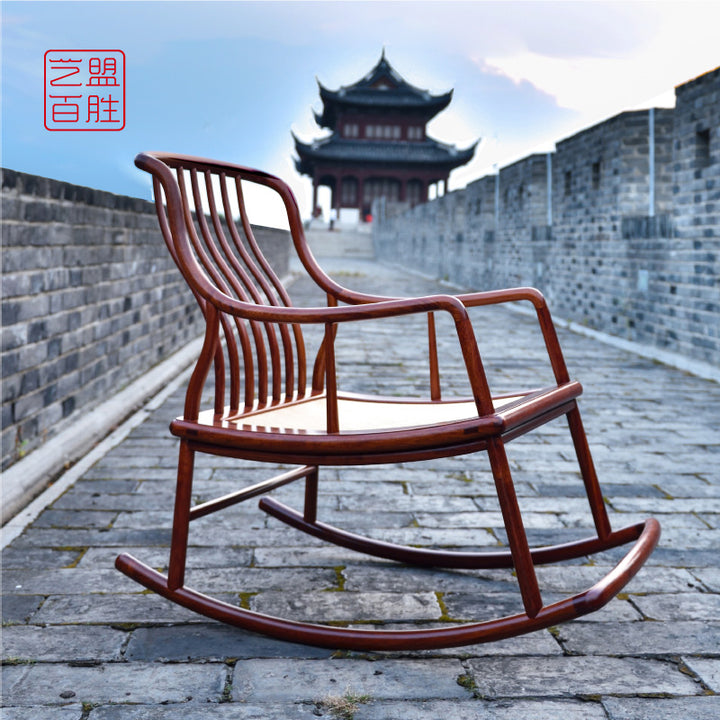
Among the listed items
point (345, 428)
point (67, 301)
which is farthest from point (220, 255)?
point (67, 301)

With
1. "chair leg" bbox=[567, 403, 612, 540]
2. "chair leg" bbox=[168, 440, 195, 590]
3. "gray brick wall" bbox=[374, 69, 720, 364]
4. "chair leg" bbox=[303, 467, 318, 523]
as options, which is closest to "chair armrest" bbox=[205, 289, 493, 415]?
"chair leg" bbox=[168, 440, 195, 590]

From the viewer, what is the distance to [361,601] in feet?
6.75

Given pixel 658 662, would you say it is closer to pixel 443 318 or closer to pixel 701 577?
pixel 701 577

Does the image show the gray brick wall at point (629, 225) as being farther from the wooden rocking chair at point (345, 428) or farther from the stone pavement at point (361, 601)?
the wooden rocking chair at point (345, 428)

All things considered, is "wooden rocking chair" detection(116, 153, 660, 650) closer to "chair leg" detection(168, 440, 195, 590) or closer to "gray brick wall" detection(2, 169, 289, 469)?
"chair leg" detection(168, 440, 195, 590)

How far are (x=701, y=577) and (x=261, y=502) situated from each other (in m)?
1.22

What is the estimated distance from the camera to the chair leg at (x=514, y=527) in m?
1.66

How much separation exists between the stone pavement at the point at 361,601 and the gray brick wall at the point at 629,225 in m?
2.68

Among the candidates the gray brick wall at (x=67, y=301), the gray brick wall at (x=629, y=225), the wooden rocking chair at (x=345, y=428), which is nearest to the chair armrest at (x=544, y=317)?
the wooden rocking chair at (x=345, y=428)

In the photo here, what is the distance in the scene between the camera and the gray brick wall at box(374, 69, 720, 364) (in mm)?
5859

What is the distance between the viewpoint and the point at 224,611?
185 centimetres

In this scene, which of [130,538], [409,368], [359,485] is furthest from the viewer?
[409,368]

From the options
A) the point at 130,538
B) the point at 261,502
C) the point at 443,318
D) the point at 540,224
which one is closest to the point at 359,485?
the point at 261,502

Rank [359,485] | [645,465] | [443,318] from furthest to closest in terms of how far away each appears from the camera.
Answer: [443,318]
[645,465]
[359,485]
